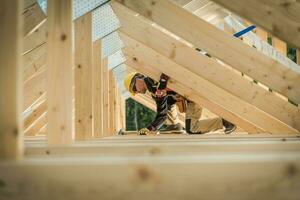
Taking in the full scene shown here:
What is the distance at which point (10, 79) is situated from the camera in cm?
123

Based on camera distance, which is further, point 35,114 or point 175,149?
point 35,114

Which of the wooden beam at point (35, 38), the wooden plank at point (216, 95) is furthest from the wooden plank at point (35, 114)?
the wooden beam at point (35, 38)

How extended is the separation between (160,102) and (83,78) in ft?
9.17

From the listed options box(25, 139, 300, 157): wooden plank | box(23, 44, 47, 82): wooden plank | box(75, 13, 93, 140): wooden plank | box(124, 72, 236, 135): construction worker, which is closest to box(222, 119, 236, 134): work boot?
box(124, 72, 236, 135): construction worker

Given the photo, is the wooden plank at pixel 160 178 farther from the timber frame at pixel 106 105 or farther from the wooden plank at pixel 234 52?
the wooden plank at pixel 234 52

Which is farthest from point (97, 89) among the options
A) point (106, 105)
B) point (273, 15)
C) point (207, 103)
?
→ point (273, 15)

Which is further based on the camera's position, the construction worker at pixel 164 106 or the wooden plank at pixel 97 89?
the construction worker at pixel 164 106

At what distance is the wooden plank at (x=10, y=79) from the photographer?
4.02ft

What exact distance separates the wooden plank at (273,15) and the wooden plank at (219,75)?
166 centimetres

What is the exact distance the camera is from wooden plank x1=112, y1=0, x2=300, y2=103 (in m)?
3.29

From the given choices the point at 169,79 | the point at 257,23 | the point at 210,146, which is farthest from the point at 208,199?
the point at 169,79

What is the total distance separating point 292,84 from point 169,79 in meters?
2.43

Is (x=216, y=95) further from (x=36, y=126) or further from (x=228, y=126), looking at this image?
(x=36, y=126)

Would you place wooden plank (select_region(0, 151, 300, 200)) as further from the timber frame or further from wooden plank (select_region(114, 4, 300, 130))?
wooden plank (select_region(114, 4, 300, 130))
